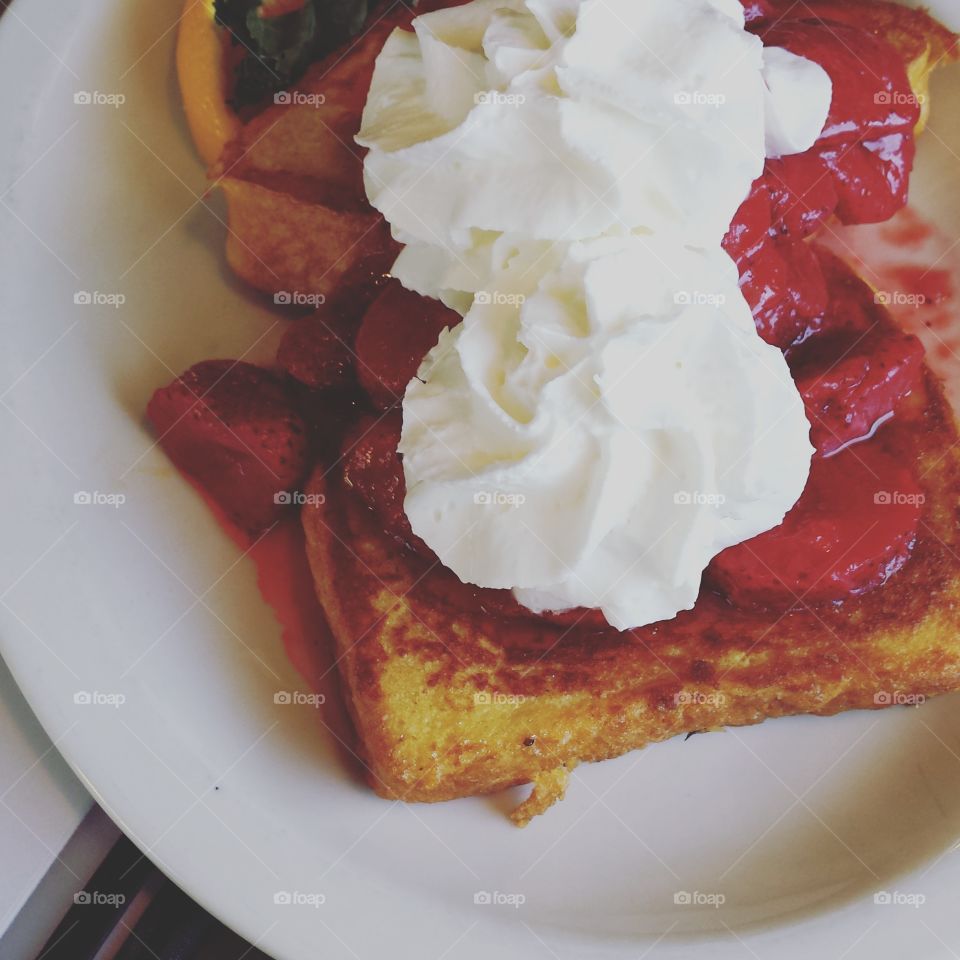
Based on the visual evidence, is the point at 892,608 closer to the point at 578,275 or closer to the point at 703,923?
the point at 703,923

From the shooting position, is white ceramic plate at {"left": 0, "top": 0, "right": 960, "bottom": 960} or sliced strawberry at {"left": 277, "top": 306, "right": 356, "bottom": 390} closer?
white ceramic plate at {"left": 0, "top": 0, "right": 960, "bottom": 960}

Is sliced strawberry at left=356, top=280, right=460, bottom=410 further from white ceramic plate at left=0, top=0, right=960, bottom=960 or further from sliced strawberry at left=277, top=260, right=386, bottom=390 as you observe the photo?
white ceramic plate at left=0, top=0, right=960, bottom=960

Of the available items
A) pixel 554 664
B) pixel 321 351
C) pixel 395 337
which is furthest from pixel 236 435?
pixel 554 664

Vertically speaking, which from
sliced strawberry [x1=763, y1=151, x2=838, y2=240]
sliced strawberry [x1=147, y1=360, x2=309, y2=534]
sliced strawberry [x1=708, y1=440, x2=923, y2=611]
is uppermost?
sliced strawberry [x1=147, y1=360, x2=309, y2=534]

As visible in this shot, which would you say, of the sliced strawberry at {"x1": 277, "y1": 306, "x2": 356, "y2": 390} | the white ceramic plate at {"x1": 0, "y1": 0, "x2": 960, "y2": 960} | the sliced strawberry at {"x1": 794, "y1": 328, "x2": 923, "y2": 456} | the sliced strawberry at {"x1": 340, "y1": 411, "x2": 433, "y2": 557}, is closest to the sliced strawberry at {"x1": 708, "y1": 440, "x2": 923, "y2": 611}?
the sliced strawberry at {"x1": 794, "y1": 328, "x2": 923, "y2": 456}

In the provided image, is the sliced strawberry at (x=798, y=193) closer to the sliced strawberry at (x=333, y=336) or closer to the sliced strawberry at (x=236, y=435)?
the sliced strawberry at (x=333, y=336)

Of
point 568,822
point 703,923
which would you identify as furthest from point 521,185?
point 703,923
